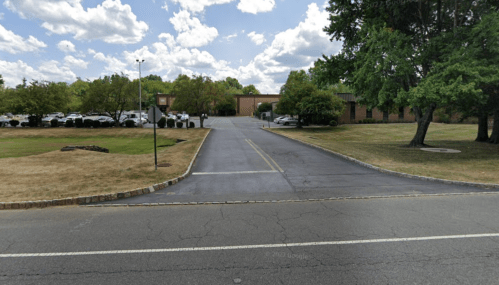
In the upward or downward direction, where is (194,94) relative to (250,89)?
downward

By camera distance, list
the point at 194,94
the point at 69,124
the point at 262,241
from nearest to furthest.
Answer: the point at 262,241 → the point at 194,94 → the point at 69,124

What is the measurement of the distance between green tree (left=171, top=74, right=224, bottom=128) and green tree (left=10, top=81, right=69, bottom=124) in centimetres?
1664

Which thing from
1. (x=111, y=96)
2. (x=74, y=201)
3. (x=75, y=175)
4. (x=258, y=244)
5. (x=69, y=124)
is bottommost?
(x=258, y=244)

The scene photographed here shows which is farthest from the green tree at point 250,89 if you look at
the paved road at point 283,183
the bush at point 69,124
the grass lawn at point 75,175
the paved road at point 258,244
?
the paved road at point 258,244

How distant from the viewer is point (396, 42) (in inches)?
690

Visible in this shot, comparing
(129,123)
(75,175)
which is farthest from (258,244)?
(129,123)

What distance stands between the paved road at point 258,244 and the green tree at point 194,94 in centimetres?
3209

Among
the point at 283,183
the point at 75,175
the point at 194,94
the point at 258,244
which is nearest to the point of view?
the point at 258,244

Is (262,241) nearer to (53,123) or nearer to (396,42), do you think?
(396,42)

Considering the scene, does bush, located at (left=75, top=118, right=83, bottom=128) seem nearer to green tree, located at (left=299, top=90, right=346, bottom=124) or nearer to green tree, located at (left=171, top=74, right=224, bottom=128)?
green tree, located at (left=171, top=74, right=224, bottom=128)

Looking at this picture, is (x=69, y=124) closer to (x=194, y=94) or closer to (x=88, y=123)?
(x=88, y=123)

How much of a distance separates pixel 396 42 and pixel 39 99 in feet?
142

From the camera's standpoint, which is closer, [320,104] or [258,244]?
[258,244]

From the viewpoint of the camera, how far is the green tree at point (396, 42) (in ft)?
54.7
